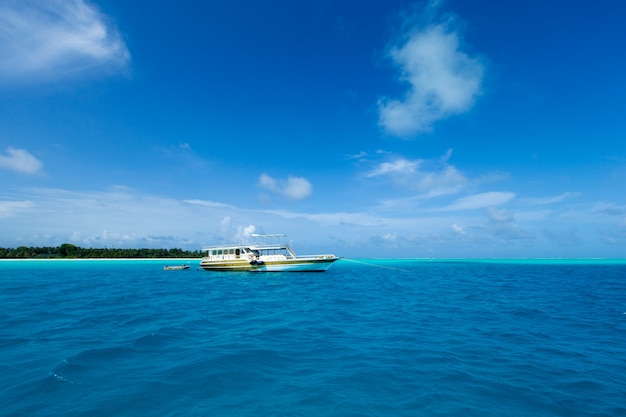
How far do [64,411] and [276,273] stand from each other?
47974mm

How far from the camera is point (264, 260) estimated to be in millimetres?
52438

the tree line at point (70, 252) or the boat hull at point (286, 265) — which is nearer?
the boat hull at point (286, 265)

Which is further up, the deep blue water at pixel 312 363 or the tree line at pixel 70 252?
the tree line at pixel 70 252

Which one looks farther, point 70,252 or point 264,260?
point 70,252

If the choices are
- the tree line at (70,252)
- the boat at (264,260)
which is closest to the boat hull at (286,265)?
the boat at (264,260)

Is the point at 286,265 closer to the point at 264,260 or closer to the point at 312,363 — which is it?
the point at 264,260

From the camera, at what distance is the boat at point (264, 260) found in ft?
167

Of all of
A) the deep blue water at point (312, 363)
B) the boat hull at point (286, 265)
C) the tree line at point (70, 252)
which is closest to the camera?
the deep blue water at point (312, 363)

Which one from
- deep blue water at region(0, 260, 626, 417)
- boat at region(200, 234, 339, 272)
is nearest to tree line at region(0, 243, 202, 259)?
boat at region(200, 234, 339, 272)

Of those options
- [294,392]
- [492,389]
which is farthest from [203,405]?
[492,389]

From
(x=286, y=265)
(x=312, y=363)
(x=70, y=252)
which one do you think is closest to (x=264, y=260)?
(x=286, y=265)

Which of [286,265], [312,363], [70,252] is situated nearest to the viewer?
[312,363]

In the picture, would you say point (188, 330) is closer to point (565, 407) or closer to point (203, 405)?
point (203, 405)

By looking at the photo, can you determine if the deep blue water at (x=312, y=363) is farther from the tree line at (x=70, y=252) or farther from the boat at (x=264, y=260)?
the tree line at (x=70, y=252)
